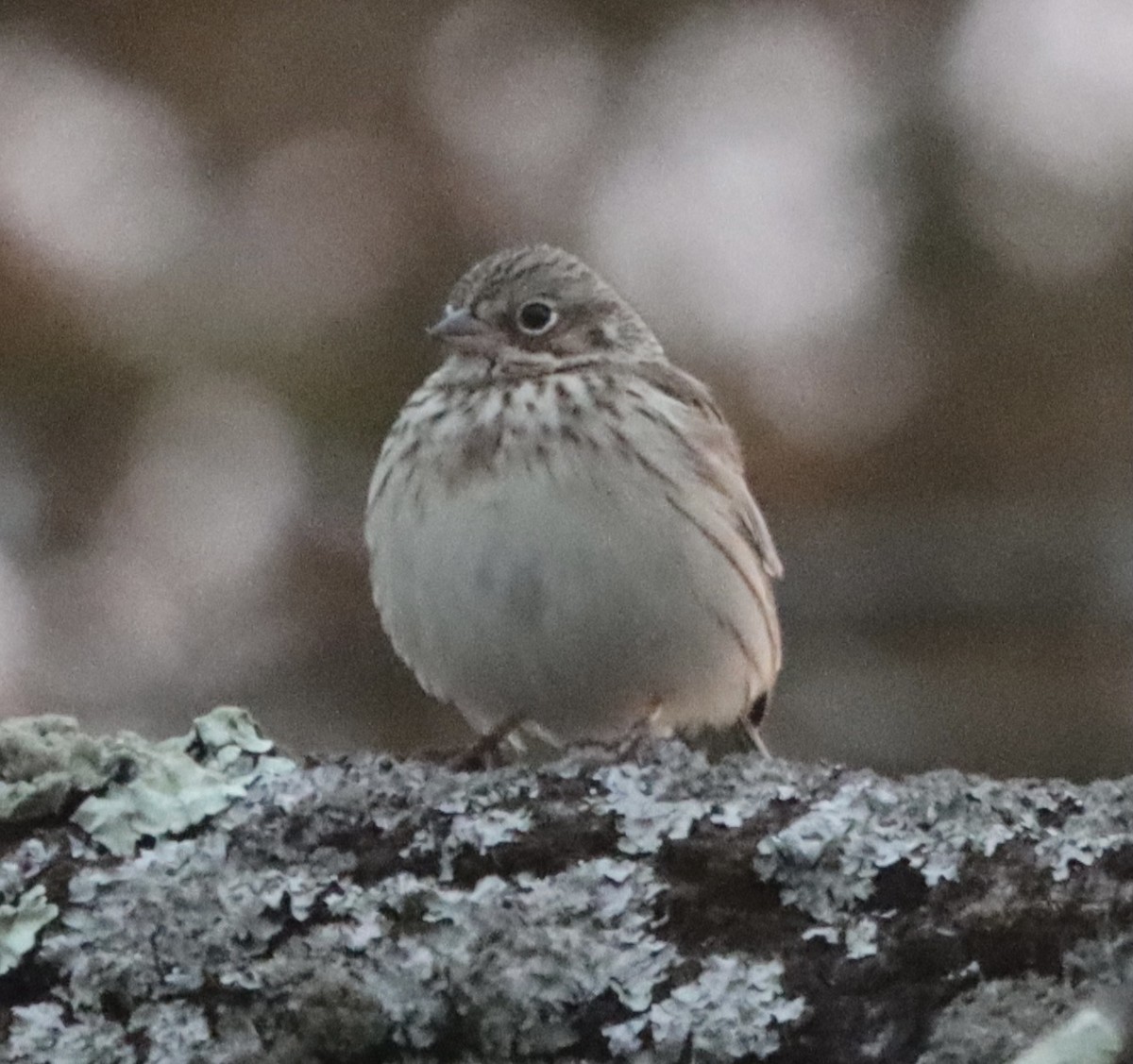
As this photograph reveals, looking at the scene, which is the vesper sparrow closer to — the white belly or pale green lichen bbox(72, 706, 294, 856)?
the white belly

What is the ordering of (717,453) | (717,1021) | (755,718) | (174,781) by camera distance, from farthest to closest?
1. (755,718)
2. (717,453)
3. (174,781)
4. (717,1021)

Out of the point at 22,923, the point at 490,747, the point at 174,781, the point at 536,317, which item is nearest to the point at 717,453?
the point at 536,317

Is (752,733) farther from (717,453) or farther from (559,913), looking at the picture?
(559,913)

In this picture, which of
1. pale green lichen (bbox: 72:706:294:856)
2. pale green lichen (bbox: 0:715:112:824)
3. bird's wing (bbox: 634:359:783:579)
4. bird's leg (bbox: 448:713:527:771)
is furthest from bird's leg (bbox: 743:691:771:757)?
pale green lichen (bbox: 0:715:112:824)

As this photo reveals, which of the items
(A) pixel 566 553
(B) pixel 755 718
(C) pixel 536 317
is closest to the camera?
(A) pixel 566 553

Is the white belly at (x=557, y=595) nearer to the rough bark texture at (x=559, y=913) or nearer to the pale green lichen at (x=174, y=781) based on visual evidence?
the pale green lichen at (x=174, y=781)

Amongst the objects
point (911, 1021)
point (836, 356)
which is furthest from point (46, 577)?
point (911, 1021)

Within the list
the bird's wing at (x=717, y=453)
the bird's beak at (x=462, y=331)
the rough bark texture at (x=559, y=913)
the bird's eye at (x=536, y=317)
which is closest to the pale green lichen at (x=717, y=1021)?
the rough bark texture at (x=559, y=913)
